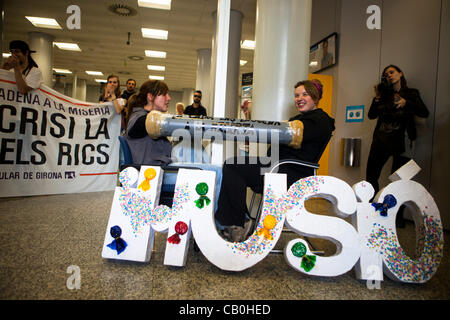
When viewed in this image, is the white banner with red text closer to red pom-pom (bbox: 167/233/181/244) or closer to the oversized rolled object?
the oversized rolled object

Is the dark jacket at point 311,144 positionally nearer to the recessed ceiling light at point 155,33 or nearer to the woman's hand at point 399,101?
the woman's hand at point 399,101

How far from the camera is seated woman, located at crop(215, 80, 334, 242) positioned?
163cm

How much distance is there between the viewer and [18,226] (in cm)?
222

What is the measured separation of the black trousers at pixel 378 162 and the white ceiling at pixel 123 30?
470 cm

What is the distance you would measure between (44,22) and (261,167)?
8953 millimetres

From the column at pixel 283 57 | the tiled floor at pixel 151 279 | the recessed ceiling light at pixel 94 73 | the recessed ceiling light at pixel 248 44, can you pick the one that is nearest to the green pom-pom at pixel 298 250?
the tiled floor at pixel 151 279

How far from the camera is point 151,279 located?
138cm

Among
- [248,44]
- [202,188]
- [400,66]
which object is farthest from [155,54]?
[202,188]

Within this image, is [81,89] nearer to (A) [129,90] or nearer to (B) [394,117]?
(A) [129,90]

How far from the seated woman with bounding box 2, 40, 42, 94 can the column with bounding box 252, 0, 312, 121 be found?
2.66 metres

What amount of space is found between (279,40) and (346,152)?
2.15 m

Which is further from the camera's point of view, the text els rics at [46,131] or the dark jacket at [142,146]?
the text els rics at [46,131]

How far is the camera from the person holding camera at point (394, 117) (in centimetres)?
288
